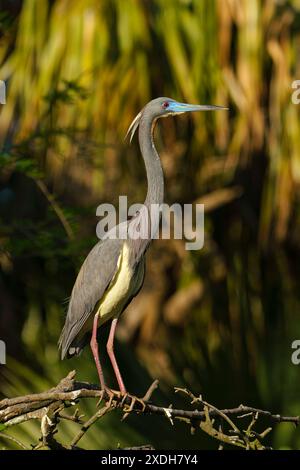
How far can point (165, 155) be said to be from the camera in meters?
6.15

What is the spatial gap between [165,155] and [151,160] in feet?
9.27

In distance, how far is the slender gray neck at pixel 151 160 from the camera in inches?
131

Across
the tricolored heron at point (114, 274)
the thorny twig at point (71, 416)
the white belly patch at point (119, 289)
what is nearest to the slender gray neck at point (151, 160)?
the tricolored heron at point (114, 274)

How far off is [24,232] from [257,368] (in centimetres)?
137

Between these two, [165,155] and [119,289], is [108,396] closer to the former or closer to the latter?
[119,289]

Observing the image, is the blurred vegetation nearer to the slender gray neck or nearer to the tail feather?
the tail feather

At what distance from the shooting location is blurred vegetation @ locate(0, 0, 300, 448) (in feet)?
16.9

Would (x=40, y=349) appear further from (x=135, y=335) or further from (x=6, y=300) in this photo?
(x=135, y=335)

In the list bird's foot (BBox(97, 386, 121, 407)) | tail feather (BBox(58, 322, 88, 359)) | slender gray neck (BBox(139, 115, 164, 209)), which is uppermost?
slender gray neck (BBox(139, 115, 164, 209))

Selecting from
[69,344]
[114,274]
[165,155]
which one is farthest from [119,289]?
[165,155]

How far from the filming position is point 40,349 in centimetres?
537

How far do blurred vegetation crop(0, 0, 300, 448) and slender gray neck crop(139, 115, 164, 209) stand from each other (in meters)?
1.41

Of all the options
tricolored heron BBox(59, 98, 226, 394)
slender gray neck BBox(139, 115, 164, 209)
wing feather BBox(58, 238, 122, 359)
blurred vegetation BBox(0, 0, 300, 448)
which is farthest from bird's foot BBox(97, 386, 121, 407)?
blurred vegetation BBox(0, 0, 300, 448)
